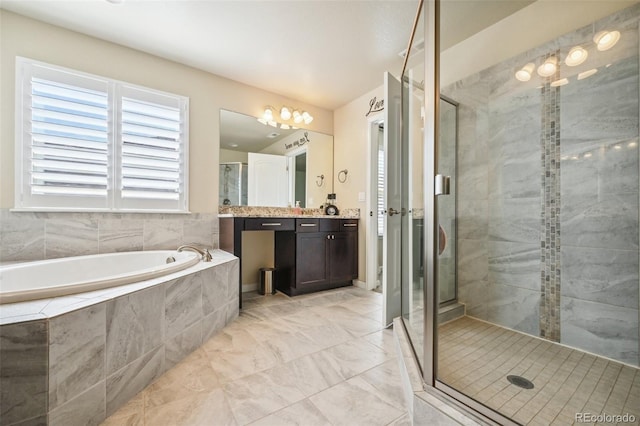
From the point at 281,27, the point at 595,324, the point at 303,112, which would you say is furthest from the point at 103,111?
the point at 595,324

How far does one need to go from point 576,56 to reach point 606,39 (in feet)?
0.45

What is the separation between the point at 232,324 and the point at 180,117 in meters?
2.02

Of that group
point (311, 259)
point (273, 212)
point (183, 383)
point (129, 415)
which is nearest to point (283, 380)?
point (183, 383)

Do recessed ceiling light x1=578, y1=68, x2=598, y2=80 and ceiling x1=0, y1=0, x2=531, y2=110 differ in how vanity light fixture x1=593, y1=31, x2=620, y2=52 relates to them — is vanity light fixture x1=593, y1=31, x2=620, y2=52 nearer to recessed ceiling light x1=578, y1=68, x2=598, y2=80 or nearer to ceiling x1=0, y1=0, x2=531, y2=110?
recessed ceiling light x1=578, y1=68, x2=598, y2=80

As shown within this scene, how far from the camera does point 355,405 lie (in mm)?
1216

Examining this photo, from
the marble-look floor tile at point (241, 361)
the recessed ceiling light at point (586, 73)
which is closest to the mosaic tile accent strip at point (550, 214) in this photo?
the recessed ceiling light at point (586, 73)

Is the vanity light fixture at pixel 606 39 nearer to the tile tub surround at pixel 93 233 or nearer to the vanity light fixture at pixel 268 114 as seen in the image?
the vanity light fixture at pixel 268 114

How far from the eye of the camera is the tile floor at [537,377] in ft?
3.51

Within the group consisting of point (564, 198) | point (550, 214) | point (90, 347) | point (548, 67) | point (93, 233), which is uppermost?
point (548, 67)

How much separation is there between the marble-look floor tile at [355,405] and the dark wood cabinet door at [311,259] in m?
1.54

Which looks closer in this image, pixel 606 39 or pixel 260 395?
pixel 260 395

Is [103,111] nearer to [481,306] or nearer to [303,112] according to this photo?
[303,112]

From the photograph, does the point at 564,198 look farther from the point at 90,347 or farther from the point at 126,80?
the point at 126,80

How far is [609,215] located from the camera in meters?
1.53
